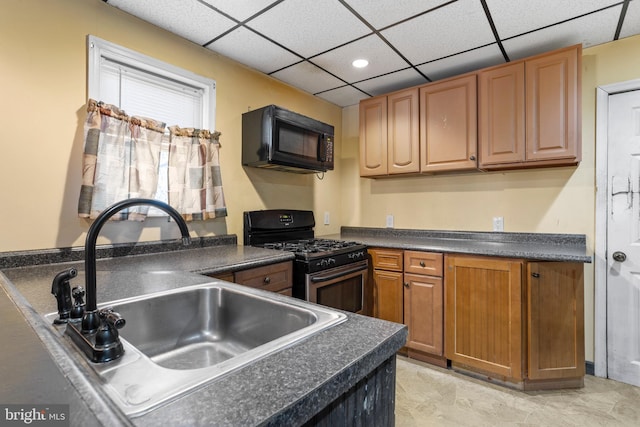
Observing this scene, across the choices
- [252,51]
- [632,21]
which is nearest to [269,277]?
[252,51]

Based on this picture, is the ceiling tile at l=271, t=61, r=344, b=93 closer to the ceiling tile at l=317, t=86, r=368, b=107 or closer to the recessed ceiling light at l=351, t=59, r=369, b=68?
the ceiling tile at l=317, t=86, r=368, b=107

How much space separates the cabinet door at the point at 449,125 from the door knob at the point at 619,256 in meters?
1.12

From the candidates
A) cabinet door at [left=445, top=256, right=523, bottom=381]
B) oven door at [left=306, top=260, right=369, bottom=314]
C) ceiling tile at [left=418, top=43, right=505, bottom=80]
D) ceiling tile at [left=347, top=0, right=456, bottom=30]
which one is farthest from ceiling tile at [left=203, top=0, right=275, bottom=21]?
cabinet door at [left=445, top=256, right=523, bottom=381]

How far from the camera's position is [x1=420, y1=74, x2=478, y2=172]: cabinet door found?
8.41 feet

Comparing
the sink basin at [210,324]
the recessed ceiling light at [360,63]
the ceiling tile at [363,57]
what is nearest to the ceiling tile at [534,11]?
the ceiling tile at [363,57]

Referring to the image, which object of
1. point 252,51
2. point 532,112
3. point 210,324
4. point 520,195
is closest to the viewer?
point 210,324

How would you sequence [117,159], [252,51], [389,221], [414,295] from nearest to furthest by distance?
[117,159] → [252,51] → [414,295] → [389,221]

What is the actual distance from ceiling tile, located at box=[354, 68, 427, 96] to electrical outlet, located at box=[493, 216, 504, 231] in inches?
55.0

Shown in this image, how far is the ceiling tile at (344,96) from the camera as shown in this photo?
322cm

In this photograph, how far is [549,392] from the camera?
2086 millimetres

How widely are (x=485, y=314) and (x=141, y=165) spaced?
245cm

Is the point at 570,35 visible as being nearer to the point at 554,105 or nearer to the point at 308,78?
the point at 554,105

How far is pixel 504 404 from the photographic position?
1.96 meters

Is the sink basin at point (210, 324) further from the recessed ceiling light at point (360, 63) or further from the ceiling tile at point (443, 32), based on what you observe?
the recessed ceiling light at point (360, 63)
